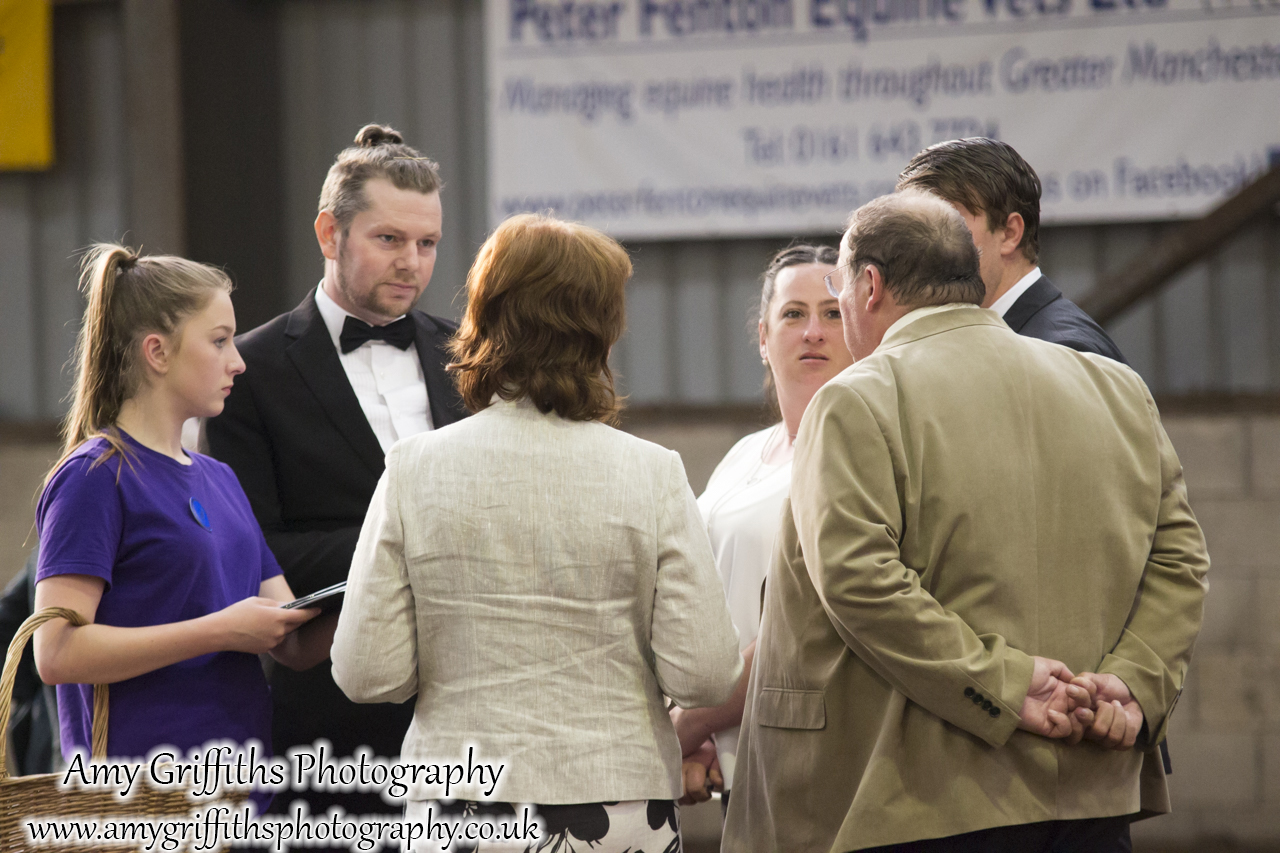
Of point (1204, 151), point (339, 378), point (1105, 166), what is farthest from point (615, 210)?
point (339, 378)

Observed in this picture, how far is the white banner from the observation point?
4.21 metres

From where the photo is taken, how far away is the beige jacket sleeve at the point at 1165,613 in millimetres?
1627

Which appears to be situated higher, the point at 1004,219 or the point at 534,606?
the point at 1004,219

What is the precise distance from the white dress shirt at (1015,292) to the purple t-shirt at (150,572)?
55.1 inches

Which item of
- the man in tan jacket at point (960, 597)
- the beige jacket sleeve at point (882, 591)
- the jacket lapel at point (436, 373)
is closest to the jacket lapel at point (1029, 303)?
the man in tan jacket at point (960, 597)

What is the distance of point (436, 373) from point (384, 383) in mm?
107

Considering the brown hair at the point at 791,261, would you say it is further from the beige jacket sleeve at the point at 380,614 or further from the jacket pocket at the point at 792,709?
the beige jacket sleeve at the point at 380,614

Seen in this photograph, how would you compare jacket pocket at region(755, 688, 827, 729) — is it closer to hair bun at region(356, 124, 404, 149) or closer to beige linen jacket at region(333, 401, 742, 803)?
beige linen jacket at region(333, 401, 742, 803)

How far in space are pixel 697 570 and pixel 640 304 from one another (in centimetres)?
333

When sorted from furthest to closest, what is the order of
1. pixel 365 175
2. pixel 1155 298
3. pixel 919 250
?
pixel 1155 298 → pixel 365 175 → pixel 919 250

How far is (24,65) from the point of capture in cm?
479

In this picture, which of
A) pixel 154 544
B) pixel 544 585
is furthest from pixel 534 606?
pixel 154 544

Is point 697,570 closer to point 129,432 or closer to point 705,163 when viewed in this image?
point 129,432

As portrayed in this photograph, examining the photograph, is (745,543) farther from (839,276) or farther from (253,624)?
(253,624)
